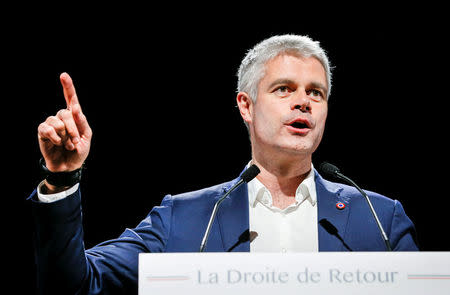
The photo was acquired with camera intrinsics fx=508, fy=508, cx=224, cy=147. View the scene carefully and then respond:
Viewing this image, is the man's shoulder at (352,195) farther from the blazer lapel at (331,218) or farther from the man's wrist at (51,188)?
the man's wrist at (51,188)

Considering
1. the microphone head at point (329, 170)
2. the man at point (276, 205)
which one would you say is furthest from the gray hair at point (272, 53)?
the microphone head at point (329, 170)

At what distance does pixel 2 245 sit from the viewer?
2.82 meters

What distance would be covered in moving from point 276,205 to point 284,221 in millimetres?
99

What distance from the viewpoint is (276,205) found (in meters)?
2.20

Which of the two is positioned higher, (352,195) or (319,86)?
(319,86)

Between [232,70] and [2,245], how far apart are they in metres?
1.63

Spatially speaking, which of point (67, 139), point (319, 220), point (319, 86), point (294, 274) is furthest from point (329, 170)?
point (67, 139)

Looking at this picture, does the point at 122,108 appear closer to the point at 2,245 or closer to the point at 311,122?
the point at 2,245

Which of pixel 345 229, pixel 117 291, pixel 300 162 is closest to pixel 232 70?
pixel 300 162

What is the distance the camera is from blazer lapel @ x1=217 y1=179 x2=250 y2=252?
1966 mm

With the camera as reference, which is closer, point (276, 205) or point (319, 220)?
point (319, 220)

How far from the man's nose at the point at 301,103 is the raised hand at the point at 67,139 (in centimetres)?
87

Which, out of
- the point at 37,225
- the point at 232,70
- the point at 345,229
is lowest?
the point at 345,229

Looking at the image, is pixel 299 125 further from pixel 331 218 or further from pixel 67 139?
pixel 67 139
